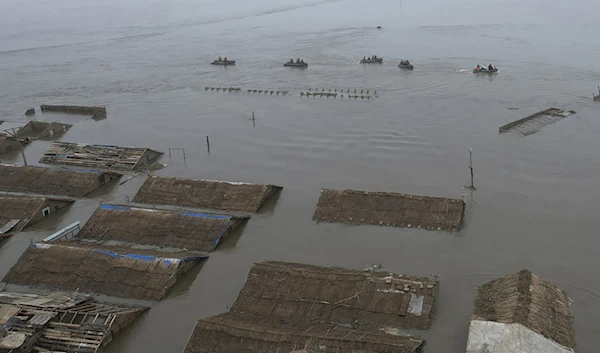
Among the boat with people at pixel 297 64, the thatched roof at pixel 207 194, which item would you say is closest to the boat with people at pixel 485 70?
the boat with people at pixel 297 64

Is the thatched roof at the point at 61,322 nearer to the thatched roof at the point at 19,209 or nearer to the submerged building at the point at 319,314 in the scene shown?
the submerged building at the point at 319,314

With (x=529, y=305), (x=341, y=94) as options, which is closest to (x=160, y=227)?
(x=529, y=305)

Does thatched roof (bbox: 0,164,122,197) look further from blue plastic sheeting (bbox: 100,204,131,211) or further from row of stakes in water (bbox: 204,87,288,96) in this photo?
row of stakes in water (bbox: 204,87,288,96)

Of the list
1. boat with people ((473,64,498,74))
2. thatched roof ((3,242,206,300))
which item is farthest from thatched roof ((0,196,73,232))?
boat with people ((473,64,498,74))

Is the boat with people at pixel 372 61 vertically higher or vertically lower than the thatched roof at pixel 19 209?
higher

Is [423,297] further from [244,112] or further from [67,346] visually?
[244,112]

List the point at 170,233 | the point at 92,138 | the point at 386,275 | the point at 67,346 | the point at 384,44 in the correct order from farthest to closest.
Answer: the point at 384,44 < the point at 92,138 < the point at 170,233 < the point at 386,275 < the point at 67,346

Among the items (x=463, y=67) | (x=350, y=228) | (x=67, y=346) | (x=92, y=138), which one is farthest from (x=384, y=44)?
(x=67, y=346)
